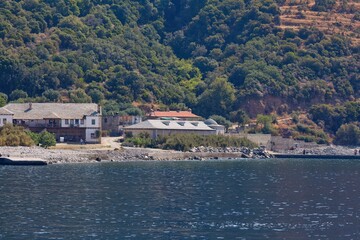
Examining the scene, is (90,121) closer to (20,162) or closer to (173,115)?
(20,162)

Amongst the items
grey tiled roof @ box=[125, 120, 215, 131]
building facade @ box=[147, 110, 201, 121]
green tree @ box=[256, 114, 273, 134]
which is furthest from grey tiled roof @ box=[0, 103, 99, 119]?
green tree @ box=[256, 114, 273, 134]

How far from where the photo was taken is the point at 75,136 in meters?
111

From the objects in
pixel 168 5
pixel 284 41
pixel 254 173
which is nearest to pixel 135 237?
pixel 254 173

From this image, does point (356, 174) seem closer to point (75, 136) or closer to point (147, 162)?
point (147, 162)

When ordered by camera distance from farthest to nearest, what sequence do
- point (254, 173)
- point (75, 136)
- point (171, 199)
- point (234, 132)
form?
1. point (234, 132)
2. point (75, 136)
3. point (254, 173)
4. point (171, 199)

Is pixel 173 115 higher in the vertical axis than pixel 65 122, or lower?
higher

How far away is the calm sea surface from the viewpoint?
1890 inches

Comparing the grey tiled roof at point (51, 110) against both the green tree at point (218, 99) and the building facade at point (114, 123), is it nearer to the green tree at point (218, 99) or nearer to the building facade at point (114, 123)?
the building facade at point (114, 123)

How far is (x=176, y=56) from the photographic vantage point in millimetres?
168375

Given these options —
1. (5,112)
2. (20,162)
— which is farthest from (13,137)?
(20,162)

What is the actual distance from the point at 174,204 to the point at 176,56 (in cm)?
11129

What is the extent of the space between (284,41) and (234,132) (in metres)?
30.6

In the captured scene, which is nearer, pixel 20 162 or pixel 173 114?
pixel 20 162

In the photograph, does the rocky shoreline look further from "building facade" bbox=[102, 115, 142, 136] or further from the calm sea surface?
"building facade" bbox=[102, 115, 142, 136]
